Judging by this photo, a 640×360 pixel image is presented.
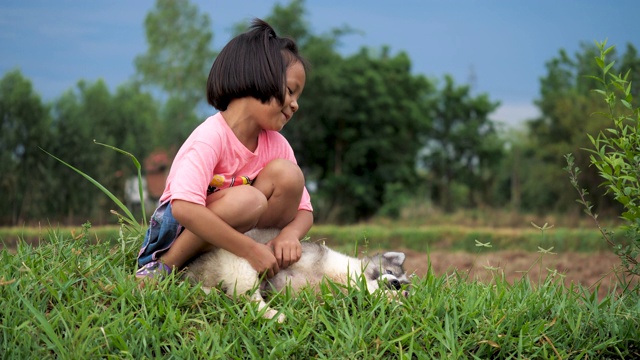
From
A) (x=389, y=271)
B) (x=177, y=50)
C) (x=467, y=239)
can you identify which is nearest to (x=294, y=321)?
(x=389, y=271)

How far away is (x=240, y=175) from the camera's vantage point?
3.78 metres

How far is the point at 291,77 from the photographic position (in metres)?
3.66

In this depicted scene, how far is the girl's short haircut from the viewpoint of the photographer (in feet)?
11.8

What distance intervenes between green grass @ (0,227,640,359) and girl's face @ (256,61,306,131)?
894 millimetres

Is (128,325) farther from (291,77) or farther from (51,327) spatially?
(291,77)

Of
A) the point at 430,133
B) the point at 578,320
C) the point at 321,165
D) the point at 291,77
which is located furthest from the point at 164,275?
the point at 430,133

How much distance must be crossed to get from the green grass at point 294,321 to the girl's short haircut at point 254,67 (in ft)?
3.30

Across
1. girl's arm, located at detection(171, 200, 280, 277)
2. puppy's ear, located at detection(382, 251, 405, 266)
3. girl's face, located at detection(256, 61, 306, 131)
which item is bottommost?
puppy's ear, located at detection(382, 251, 405, 266)

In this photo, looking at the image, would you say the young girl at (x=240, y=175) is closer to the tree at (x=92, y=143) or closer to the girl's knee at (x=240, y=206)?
the girl's knee at (x=240, y=206)

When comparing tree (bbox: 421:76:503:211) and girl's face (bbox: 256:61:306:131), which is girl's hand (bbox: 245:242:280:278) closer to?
girl's face (bbox: 256:61:306:131)

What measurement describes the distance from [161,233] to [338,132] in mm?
20328

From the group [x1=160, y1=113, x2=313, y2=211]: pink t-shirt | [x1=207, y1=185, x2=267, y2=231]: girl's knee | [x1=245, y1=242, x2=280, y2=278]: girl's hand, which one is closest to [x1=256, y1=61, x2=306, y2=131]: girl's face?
[x1=160, y1=113, x2=313, y2=211]: pink t-shirt

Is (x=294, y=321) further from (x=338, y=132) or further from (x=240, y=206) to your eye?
(x=338, y=132)

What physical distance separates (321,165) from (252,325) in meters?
21.1
